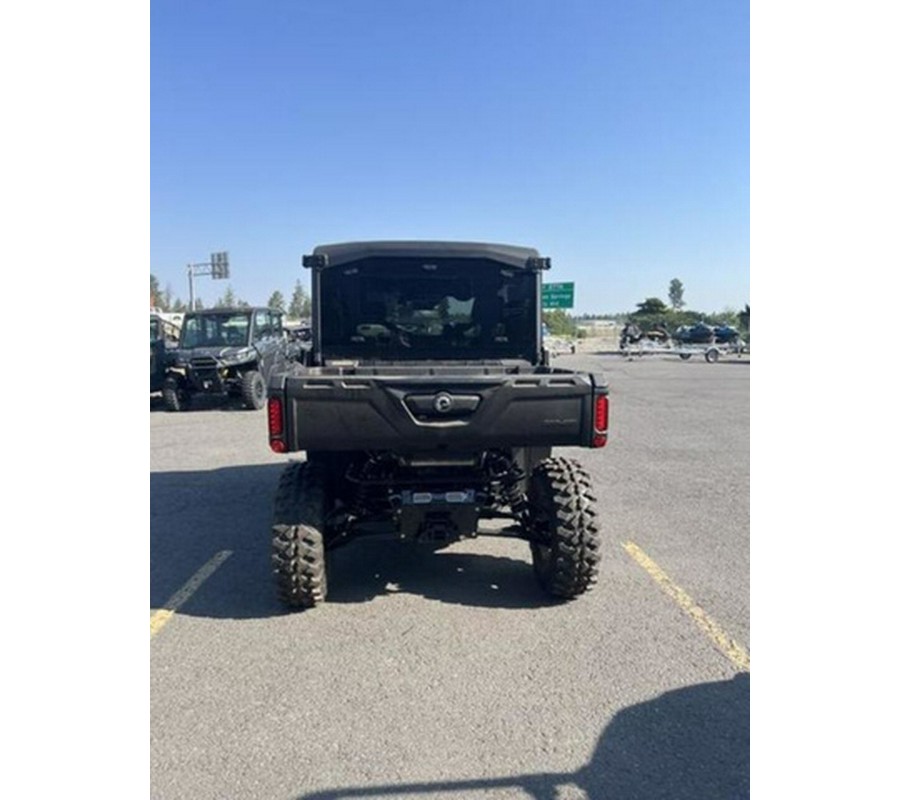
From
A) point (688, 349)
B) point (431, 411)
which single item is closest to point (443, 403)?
point (431, 411)

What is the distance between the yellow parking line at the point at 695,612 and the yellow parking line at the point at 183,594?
322 cm

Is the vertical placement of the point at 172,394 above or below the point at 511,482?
above

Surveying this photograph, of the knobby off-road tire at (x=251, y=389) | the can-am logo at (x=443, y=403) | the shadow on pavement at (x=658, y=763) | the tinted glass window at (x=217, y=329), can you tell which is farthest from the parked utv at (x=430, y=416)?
the tinted glass window at (x=217, y=329)

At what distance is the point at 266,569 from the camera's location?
4770mm

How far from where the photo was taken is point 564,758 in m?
2.69

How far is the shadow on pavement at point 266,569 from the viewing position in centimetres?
424

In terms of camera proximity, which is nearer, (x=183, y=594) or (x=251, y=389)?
(x=183, y=594)

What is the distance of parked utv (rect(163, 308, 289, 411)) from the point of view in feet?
46.1

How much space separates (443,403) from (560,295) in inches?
1469

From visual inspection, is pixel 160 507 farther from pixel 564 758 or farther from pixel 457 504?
pixel 564 758

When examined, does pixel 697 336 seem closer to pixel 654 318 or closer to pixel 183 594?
pixel 654 318

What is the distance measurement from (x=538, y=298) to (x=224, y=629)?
3.41 meters

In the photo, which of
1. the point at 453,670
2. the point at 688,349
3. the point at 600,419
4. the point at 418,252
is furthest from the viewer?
the point at 688,349

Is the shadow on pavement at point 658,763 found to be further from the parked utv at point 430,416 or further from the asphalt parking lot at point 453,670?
the parked utv at point 430,416
